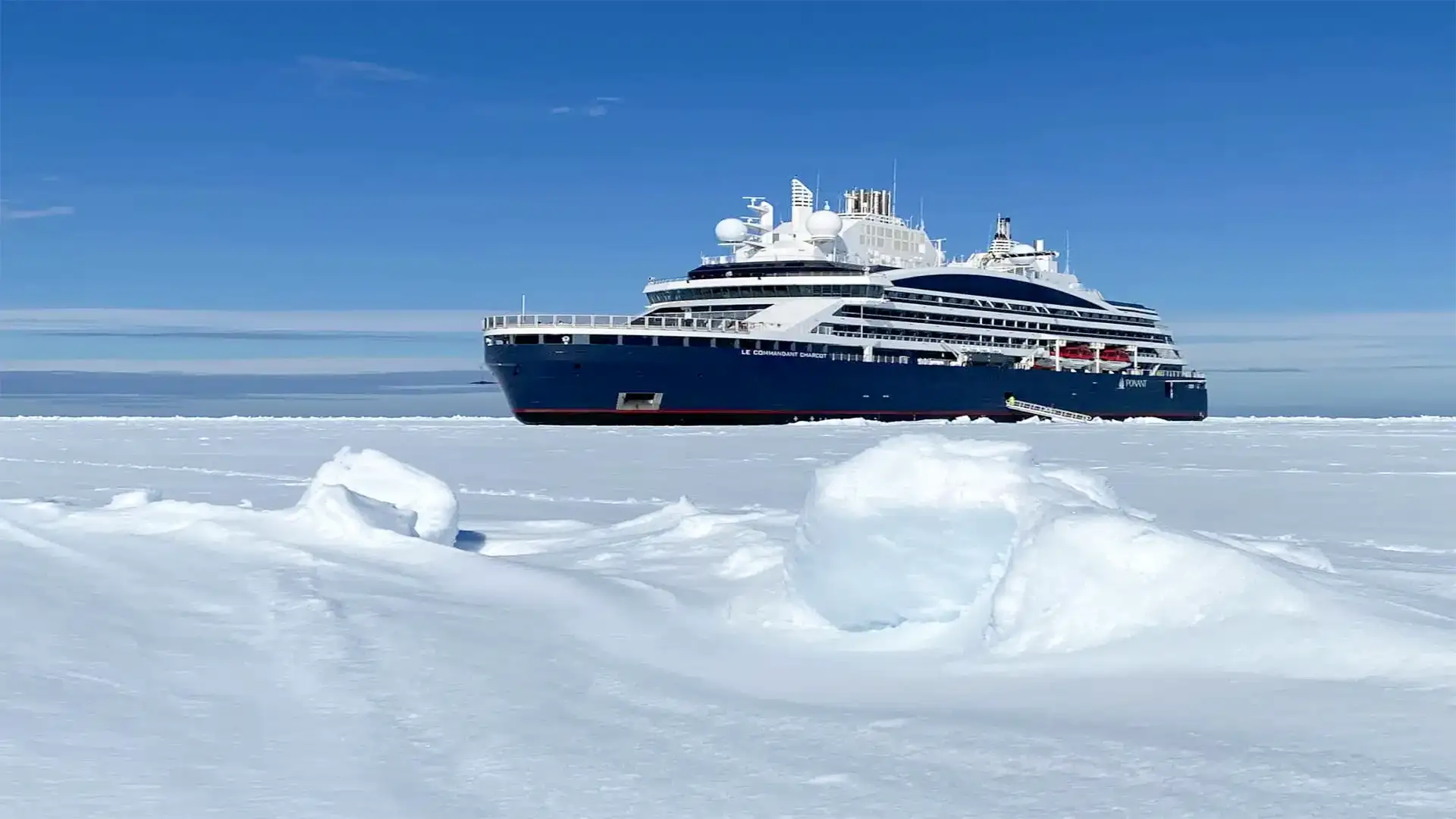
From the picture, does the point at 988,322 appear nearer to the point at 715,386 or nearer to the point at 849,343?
the point at 849,343

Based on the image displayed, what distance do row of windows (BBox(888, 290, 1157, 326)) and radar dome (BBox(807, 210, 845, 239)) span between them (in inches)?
185

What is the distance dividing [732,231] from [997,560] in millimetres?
56234

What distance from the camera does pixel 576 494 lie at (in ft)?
63.1

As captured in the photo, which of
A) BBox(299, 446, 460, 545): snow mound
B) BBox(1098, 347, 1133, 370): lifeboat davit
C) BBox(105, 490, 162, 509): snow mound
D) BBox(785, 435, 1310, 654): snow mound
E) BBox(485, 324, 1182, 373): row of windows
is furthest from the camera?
BBox(1098, 347, 1133, 370): lifeboat davit

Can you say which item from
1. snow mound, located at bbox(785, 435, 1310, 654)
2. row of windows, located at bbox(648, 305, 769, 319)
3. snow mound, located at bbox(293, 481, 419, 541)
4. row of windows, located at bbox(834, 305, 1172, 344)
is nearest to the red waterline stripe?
row of windows, located at bbox(834, 305, 1172, 344)

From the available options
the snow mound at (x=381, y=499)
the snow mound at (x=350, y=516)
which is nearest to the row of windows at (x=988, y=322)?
the snow mound at (x=381, y=499)

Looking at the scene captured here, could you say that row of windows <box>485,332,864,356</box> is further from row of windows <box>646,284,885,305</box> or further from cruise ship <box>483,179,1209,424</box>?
row of windows <box>646,284,885,305</box>

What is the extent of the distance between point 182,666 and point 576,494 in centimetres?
1275

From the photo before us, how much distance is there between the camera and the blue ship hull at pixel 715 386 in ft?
162

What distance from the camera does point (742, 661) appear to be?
739 centimetres

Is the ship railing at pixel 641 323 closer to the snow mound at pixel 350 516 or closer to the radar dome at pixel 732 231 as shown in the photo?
the radar dome at pixel 732 231

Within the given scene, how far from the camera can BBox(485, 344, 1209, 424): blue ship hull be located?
4944cm

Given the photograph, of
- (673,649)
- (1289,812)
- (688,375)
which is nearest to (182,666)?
(673,649)

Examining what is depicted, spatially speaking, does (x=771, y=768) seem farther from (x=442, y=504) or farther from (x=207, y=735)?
(x=442, y=504)
